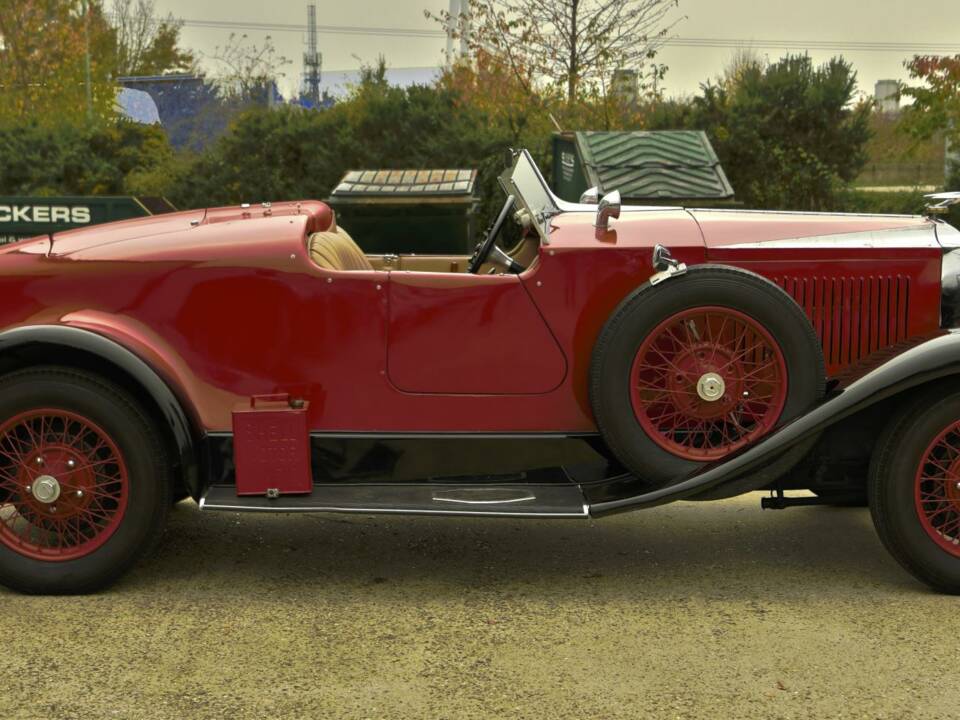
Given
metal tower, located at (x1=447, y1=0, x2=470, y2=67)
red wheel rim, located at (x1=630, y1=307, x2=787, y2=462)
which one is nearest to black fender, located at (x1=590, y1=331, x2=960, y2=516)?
red wheel rim, located at (x1=630, y1=307, x2=787, y2=462)

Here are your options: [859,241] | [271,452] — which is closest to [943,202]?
[859,241]

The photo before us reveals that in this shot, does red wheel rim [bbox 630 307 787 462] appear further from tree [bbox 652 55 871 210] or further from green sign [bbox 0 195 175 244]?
tree [bbox 652 55 871 210]

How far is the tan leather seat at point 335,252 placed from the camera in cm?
396

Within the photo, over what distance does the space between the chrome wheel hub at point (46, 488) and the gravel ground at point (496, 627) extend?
0.36 meters

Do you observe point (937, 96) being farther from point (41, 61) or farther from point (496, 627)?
point (41, 61)

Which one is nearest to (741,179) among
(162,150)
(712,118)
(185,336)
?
(712,118)

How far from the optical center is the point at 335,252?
4145 millimetres

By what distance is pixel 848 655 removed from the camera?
3.27 meters

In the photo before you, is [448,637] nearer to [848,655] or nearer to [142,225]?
[848,655]

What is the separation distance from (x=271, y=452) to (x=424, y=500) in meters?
0.56

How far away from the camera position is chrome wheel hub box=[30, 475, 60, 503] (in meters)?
3.72

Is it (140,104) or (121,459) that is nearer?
(121,459)

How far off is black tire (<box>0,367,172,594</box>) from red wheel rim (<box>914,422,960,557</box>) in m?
2.57

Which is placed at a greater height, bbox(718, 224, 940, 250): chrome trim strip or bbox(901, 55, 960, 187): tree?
bbox(901, 55, 960, 187): tree
